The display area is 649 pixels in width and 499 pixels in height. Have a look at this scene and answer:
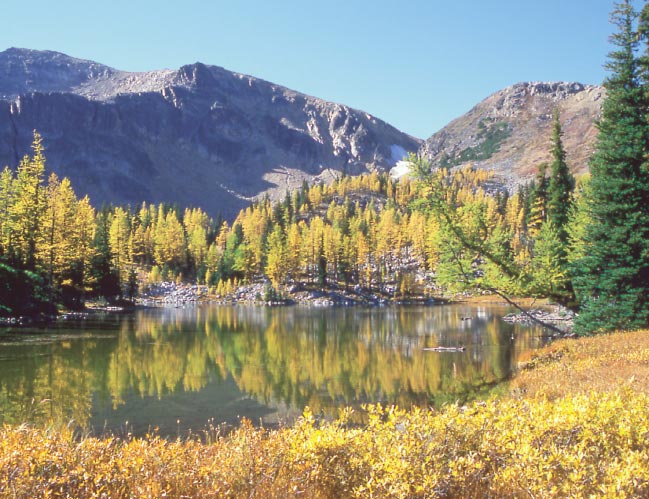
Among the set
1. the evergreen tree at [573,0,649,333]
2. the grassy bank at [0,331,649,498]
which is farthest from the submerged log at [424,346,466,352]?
the grassy bank at [0,331,649,498]

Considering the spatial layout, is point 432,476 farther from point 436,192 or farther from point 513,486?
point 436,192

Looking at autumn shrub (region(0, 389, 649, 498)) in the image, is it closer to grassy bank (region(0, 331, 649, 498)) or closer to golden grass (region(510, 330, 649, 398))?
grassy bank (region(0, 331, 649, 498))

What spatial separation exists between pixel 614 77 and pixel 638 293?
12420 millimetres

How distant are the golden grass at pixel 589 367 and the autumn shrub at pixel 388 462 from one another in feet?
19.0

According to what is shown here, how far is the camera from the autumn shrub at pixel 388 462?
18.2 feet

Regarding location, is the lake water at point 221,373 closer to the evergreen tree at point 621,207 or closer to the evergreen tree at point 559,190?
the evergreen tree at point 621,207

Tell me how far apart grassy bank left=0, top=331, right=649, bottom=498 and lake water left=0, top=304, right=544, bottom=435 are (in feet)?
11.0

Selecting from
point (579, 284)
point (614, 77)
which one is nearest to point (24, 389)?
point (579, 284)

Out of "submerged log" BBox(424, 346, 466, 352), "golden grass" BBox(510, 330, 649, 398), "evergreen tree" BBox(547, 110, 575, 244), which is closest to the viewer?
"golden grass" BBox(510, 330, 649, 398)

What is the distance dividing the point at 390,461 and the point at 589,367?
1506 centimetres

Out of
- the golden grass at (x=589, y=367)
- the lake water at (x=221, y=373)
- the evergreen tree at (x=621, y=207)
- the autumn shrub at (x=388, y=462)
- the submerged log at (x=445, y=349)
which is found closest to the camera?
the autumn shrub at (x=388, y=462)

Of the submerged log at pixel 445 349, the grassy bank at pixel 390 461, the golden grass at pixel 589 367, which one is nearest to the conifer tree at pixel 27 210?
the submerged log at pixel 445 349

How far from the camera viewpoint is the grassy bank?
556 centimetres

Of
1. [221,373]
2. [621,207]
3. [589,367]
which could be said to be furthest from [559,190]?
[221,373]
